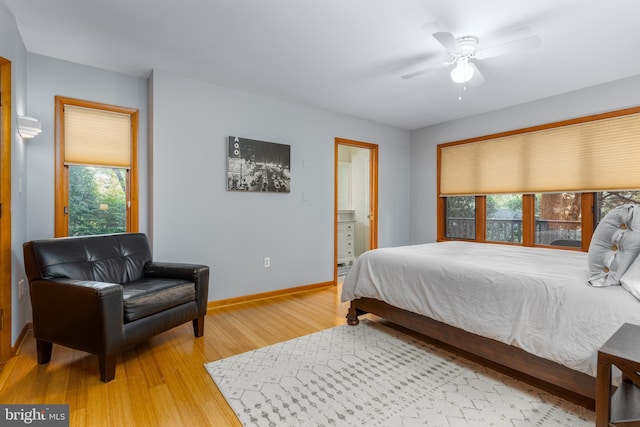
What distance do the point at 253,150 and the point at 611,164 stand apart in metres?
3.92

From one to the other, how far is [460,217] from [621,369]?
12.8ft

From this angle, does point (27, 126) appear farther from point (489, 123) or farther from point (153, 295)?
point (489, 123)

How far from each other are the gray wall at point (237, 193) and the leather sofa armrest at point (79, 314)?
3.72 ft

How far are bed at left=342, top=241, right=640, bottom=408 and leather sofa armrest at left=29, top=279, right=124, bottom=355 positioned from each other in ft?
6.20

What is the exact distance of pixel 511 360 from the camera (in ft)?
6.39

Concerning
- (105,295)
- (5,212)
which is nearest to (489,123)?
(105,295)

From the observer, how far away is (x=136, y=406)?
5.70 feet

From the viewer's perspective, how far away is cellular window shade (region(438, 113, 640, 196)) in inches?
130

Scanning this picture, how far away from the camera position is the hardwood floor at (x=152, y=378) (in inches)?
66.0

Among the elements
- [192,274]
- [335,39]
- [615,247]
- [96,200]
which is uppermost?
[335,39]

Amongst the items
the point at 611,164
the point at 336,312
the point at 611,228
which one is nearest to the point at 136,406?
the point at 336,312

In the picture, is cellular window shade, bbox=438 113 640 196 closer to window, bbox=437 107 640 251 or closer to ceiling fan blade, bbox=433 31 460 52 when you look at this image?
window, bbox=437 107 640 251

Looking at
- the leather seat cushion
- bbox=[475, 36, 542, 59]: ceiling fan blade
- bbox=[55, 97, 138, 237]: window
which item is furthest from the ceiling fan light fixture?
bbox=[55, 97, 138, 237]: window

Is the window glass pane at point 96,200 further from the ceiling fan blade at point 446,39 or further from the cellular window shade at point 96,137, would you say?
the ceiling fan blade at point 446,39
